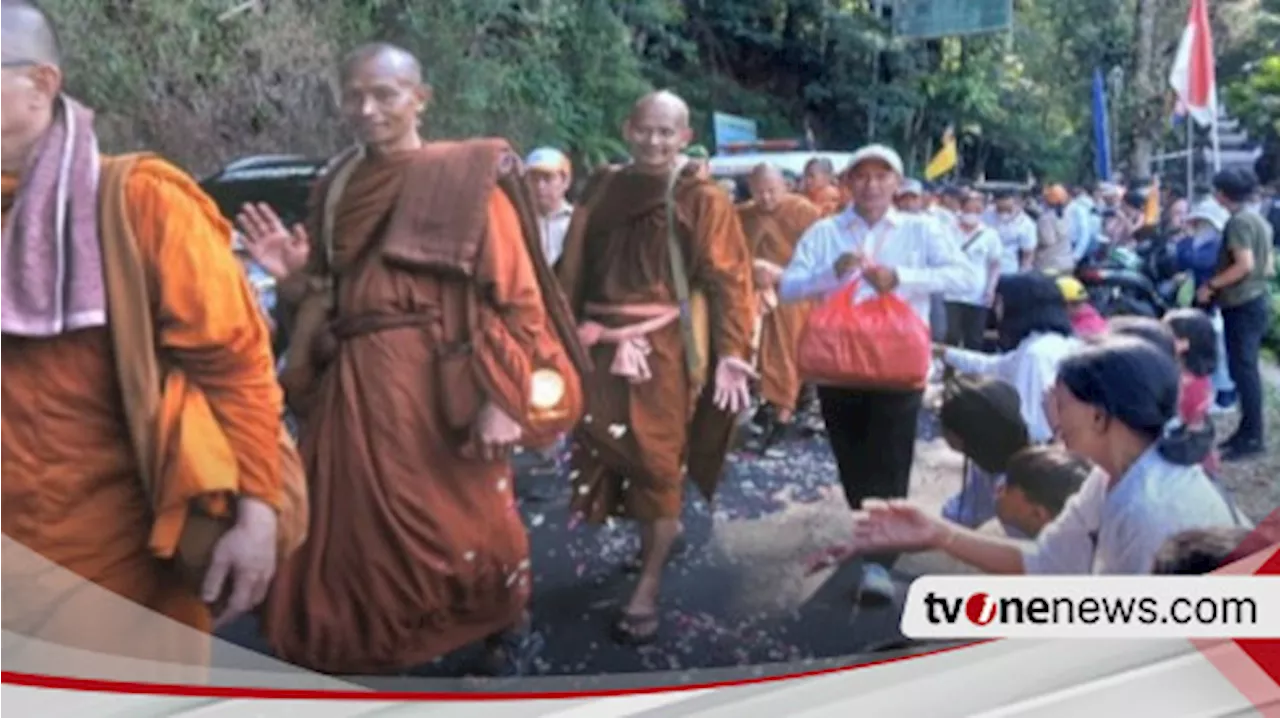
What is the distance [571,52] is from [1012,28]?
0.67m

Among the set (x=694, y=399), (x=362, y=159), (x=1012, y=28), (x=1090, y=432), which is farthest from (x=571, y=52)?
(x=1090, y=432)

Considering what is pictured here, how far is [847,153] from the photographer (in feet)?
6.62

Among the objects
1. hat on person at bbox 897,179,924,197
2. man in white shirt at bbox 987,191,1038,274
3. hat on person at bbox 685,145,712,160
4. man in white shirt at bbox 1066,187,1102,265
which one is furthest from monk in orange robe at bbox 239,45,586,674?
man in white shirt at bbox 1066,187,1102,265

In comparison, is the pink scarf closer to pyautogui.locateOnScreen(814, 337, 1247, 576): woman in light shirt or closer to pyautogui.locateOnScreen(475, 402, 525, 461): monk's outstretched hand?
pyautogui.locateOnScreen(475, 402, 525, 461): monk's outstretched hand

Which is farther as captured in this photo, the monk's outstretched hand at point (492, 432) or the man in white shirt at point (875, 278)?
the man in white shirt at point (875, 278)

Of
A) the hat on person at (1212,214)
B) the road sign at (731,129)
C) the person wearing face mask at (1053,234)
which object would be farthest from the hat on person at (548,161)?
the hat on person at (1212,214)

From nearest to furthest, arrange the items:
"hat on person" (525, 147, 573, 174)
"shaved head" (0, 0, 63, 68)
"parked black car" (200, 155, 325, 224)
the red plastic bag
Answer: "shaved head" (0, 0, 63, 68) < "parked black car" (200, 155, 325, 224) < "hat on person" (525, 147, 573, 174) < the red plastic bag

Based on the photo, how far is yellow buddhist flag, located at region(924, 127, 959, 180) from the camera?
2051 millimetres

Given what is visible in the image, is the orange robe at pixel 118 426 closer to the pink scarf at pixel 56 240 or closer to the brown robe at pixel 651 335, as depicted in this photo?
the pink scarf at pixel 56 240

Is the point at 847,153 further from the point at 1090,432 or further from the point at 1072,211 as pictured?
the point at 1090,432

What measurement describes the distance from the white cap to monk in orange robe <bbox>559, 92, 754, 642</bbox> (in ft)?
0.64

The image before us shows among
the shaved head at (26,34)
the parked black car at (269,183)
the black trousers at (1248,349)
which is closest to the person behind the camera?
the shaved head at (26,34)

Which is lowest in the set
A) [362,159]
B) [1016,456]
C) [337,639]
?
[337,639]

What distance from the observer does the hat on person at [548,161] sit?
186 centimetres
